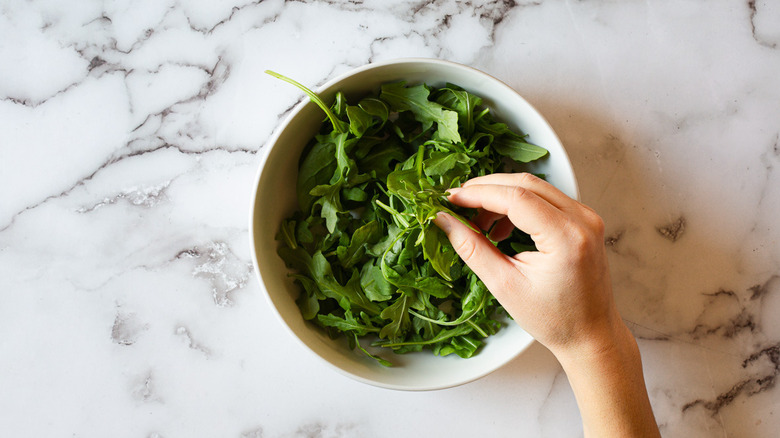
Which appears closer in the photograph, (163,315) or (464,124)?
(464,124)

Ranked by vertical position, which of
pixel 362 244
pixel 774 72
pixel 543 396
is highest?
pixel 774 72

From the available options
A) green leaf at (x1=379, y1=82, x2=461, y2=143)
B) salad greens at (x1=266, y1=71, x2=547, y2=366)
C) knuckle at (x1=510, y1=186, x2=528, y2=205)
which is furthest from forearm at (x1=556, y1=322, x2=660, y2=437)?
green leaf at (x1=379, y1=82, x2=461, y2=143)

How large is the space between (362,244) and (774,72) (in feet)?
2.86

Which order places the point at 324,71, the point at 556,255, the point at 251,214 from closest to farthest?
the point at 556,255 < the point at 251,214 < the point at 324,71

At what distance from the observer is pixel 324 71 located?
1.09m

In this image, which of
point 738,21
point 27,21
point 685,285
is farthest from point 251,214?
point 738,21

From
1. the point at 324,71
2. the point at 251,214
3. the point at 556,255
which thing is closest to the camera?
the point at 556,255

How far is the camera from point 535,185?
2.83 feet

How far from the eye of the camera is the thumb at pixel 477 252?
2.76 ft

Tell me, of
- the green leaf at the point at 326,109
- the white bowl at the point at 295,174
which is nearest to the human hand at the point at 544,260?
the white bowl at the point at 295,174

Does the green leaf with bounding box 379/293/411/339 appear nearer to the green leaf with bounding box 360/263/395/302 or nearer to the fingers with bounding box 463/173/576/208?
the green leaf with bounding box 360/263/395/302

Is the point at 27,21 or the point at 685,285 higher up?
the point at 27,21

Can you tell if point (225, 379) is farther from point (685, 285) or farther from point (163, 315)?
point (685, 285)

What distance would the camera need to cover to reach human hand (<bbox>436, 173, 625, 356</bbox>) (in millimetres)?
816
